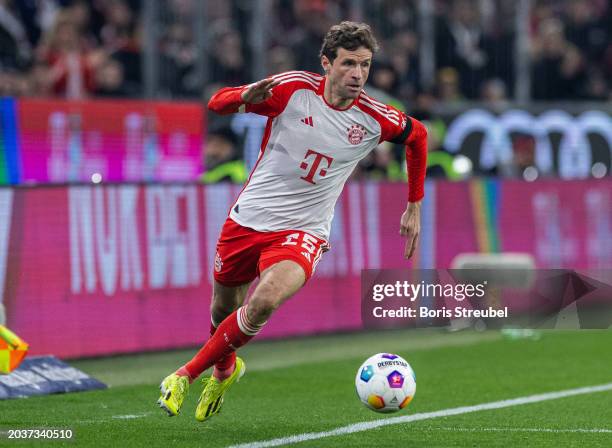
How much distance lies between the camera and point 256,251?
26.2 ft

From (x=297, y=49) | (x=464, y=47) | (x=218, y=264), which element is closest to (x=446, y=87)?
(x=464, y=47)

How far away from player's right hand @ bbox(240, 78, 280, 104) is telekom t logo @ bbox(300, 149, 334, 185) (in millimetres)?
526

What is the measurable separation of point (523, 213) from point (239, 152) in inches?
135

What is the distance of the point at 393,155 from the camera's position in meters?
17.5

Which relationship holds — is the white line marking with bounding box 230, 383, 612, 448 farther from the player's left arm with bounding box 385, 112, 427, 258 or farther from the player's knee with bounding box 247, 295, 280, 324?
the player's left arm with bounding box 385, 112, 427, 258

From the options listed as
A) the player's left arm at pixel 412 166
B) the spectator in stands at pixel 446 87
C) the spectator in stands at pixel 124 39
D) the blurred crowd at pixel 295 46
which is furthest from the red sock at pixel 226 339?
the spectator in stands at pixel 446 87

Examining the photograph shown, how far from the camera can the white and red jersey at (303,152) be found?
25.9ft

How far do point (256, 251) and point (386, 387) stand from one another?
3.59 feet

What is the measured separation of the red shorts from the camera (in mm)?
7754

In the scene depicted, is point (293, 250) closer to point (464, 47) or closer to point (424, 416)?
point (424, 416)

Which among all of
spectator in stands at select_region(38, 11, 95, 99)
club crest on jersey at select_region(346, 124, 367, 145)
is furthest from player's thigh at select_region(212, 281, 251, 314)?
spectator in stands at select_region(38, 11, 95, 99)

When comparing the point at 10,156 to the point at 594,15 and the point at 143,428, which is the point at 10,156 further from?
the point at 594,15

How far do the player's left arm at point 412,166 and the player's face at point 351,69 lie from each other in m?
0.45

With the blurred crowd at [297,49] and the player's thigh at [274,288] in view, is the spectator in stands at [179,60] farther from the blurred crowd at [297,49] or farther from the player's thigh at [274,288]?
the player's thigh at [274,288]
